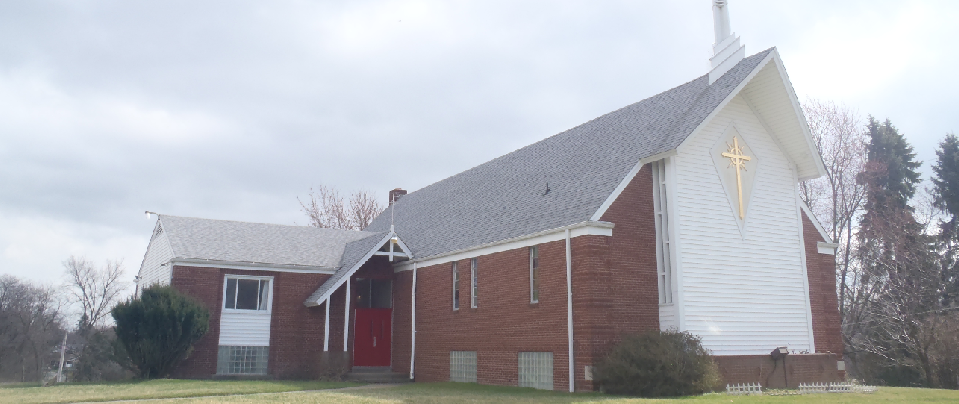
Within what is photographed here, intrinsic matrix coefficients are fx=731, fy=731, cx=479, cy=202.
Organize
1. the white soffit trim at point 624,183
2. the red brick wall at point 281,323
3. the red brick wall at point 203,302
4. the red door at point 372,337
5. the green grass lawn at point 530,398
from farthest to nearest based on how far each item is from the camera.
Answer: the red door at point 372,337 → the red brick wall at point 281,323 → the red brick wall at point 203,302 → the white soffit trim at point 624,183 → the green grass lawn at point 530,398

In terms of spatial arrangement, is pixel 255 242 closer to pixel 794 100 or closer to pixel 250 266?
pixel 250 266

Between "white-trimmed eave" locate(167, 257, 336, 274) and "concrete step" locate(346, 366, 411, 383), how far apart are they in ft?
12.7

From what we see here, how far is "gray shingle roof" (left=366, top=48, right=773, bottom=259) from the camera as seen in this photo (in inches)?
766

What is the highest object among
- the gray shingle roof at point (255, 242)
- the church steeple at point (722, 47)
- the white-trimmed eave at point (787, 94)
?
the church steeple at point (722, 47)

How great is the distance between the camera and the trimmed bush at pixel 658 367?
53.2 ft

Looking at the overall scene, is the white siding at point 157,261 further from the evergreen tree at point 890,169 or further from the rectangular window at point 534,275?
the evergreen tree at point 890,169

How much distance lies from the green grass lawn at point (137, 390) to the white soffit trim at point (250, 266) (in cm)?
450

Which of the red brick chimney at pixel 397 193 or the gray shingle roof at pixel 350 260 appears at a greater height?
the red brick chimney at pixel 397 193

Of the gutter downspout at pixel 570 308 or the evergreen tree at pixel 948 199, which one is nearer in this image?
the gutter downspout at pixel 570 308

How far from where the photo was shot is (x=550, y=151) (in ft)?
84.6

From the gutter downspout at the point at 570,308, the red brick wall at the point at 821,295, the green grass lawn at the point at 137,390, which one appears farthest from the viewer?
the red brick wall at the point at 821,295

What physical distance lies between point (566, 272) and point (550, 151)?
8261 mm

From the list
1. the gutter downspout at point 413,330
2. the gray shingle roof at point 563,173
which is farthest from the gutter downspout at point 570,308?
the gutter downspout at point 413,330

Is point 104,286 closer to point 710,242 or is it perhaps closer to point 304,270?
point 304,270
